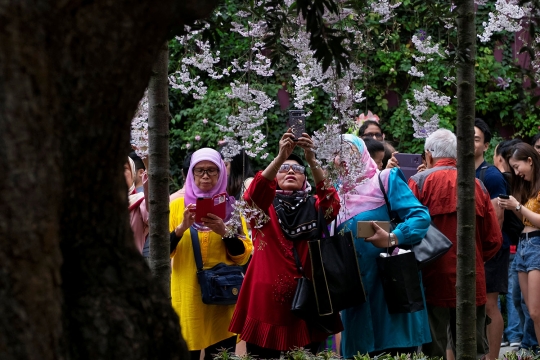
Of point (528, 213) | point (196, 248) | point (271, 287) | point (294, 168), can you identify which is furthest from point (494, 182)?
point (196, 248)

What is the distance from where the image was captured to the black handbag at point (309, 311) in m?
5.15

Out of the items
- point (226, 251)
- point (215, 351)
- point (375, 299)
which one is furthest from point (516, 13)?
point (215, 351)

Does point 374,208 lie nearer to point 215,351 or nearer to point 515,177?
point 215,351

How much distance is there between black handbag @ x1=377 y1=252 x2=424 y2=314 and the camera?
522 centimetres

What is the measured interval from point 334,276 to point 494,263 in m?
2.15

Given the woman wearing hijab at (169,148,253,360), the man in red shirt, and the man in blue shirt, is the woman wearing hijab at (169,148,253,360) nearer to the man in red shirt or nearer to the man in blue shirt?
the man in red shirt

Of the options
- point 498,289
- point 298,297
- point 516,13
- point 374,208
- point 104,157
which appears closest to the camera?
point 104,157

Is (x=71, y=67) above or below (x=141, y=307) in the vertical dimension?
above

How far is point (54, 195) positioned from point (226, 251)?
4170mm

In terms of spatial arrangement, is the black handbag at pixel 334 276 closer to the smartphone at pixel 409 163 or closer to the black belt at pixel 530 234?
the smartphone at pixel 409 163

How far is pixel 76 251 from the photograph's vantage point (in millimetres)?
1812

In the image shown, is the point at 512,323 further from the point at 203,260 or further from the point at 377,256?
the point at 203,260

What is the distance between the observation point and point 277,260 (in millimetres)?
5375

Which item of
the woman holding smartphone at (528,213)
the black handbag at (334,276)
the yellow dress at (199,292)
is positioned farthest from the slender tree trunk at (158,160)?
the woman holding smartphone at (528,213)
